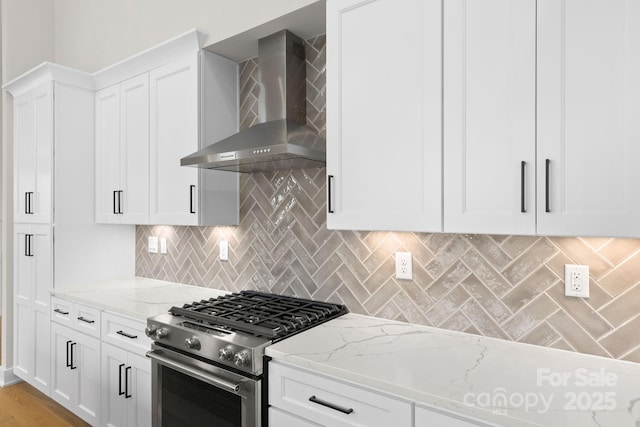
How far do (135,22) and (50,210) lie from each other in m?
1.50

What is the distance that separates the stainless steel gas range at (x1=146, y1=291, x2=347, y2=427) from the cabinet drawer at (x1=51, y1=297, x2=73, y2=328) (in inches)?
42.5

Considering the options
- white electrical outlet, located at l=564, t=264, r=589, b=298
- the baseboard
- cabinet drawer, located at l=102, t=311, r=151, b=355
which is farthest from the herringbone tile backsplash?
the baseboard

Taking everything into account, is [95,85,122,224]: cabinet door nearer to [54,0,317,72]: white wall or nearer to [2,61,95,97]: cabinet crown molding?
[2,61,95,97]: cabinet crown molding

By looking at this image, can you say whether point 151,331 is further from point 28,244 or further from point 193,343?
point 28,244

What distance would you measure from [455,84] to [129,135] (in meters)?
2.27

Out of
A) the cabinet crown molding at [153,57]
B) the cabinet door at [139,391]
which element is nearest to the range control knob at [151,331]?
the cabinet door at [139,391]

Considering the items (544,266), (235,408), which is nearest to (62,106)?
(235,408)

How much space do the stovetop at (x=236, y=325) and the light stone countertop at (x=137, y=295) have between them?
0.26 metres

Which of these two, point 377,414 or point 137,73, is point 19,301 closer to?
point 137,73

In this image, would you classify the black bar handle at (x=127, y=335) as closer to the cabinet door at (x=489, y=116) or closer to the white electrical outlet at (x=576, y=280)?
the cabinet door at (x=489, y=116)

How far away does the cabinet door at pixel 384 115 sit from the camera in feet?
5.20

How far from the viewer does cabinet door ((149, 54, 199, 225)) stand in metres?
2.47

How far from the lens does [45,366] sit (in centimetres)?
302

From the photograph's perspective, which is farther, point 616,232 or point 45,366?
point 45,366
